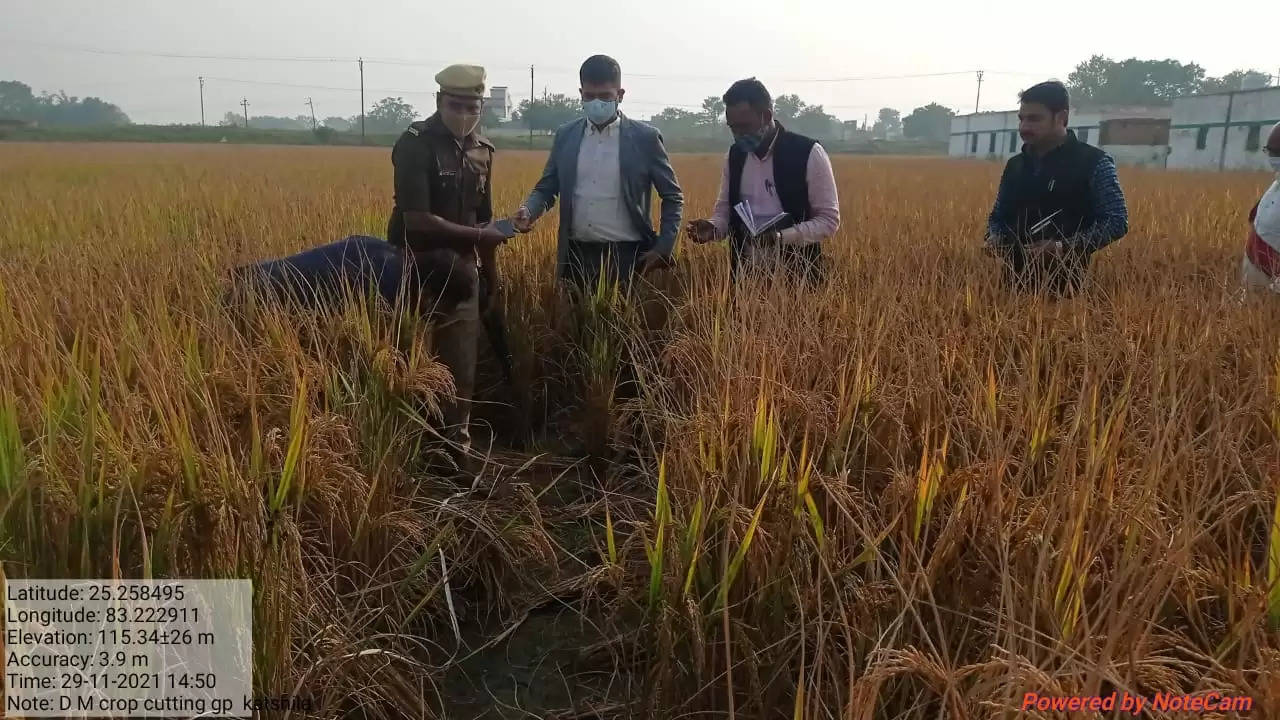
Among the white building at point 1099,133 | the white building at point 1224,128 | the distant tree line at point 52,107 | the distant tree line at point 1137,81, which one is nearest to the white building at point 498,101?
the white building at point 1099,133

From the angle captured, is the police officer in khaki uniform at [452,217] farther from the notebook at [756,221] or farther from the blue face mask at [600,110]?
the notebook at [756,221]

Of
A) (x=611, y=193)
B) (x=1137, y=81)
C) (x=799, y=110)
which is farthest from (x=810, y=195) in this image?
(x=799, y=110)

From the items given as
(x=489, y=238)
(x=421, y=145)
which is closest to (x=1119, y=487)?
(x=489, y=238)

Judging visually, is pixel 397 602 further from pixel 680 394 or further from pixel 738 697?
pixel 680 394

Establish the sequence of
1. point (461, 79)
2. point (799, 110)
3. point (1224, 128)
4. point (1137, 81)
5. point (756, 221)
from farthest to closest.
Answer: point (799, 110)
point (1137, 81)
point (1224, 128)
point (756, 221)
point (461, 79)

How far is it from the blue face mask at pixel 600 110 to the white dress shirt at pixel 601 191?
0.22ft

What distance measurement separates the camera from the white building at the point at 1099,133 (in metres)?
30.9

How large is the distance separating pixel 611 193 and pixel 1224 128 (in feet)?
106

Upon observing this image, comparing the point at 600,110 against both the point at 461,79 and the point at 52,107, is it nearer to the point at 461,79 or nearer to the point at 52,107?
the point at 461,79

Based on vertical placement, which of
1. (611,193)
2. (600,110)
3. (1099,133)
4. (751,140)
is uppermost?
(1099,133)

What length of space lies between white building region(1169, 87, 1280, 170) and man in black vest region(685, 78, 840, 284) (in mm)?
27748

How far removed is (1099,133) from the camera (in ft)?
106

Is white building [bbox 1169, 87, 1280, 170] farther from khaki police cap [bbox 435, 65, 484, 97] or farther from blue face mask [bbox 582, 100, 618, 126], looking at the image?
khaki police cap [bbox 435, 65, 484, 97]

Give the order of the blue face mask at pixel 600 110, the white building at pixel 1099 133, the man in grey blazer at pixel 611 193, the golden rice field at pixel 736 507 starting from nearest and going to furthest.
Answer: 1. the golden rice field at pixel 736 507
2. the blue face mask at pixel 600 110
3. the man in grey blazer at pixel 611 193
4. the white building at pixel 1099 133
